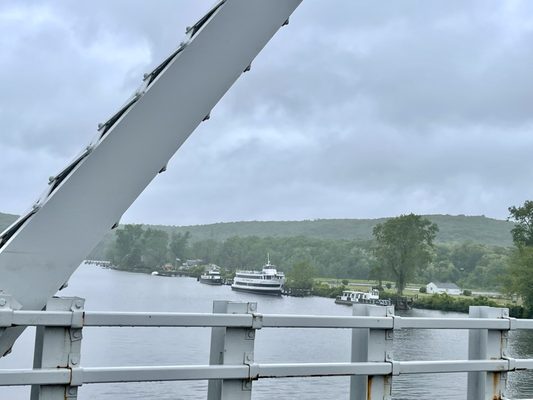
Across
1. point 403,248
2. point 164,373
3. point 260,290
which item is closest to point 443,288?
point 403,248

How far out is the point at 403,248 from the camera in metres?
104

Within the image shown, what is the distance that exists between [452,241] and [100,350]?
390 ft

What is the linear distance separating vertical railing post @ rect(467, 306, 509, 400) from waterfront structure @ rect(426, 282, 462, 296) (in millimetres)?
100525

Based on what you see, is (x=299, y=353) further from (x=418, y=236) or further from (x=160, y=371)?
(x=418, y=236)

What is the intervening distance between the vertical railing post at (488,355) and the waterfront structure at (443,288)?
101m

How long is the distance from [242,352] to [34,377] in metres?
1.19

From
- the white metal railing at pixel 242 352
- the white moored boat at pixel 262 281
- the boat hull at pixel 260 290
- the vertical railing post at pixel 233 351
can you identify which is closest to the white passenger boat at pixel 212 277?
the white moored boat at pixel 262 281

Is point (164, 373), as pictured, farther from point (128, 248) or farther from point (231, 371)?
point (128, 248)

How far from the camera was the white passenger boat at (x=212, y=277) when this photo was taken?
136375 millimetres

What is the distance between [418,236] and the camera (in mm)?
104688

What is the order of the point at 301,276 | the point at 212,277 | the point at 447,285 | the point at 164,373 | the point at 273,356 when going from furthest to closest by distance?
the point at 212,277 → the point at 301,276 → the point at 447,285 → the point at 273,356 → the point at 164,373

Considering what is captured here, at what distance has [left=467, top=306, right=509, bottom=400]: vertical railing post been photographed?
17.2 ft

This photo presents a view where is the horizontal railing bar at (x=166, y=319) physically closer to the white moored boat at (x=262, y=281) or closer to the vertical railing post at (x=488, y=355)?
the vertical railing post at (x=488, y=355)

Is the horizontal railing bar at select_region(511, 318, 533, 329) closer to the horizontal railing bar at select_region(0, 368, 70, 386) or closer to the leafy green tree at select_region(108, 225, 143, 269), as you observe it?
the horizontal railing bar at select_region(0, 368, 70, 386)
